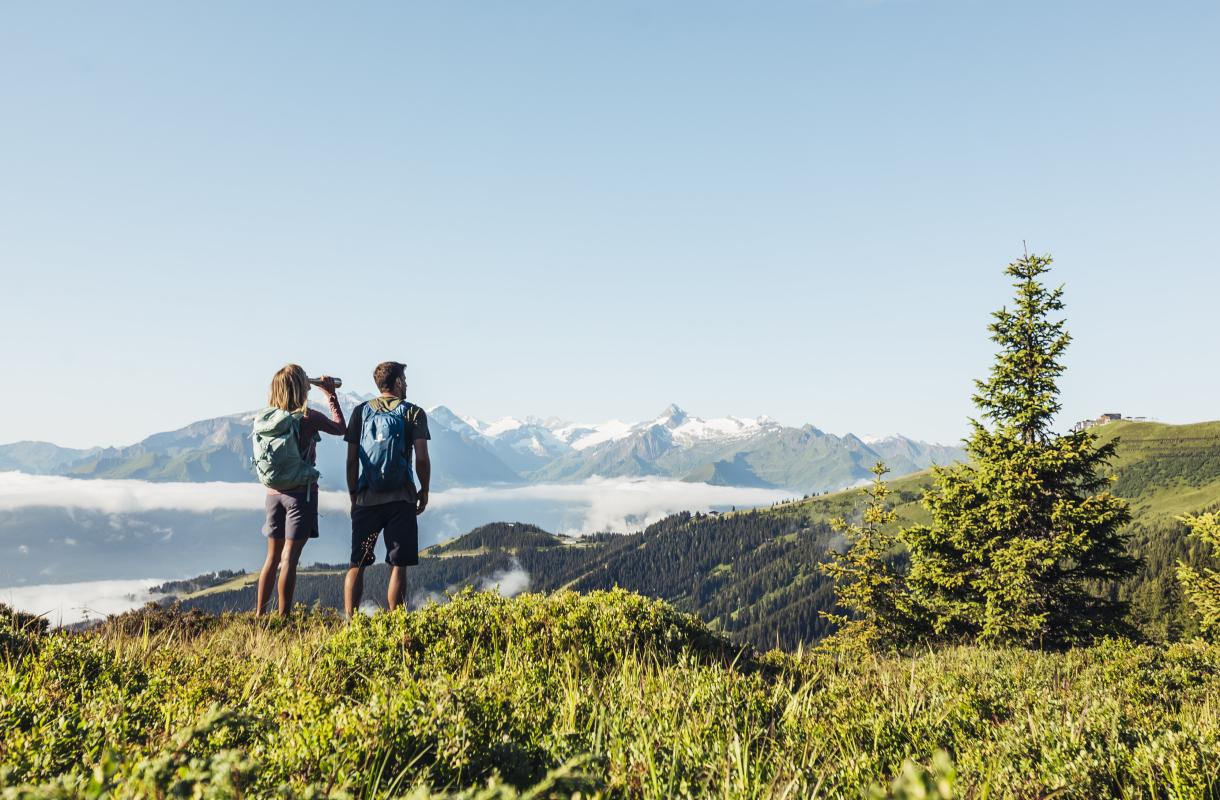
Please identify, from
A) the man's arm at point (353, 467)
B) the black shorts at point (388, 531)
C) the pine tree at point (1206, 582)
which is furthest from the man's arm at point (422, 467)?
the pine tree at point (1206, 582)

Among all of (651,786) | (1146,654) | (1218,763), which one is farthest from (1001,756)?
(1146,654)

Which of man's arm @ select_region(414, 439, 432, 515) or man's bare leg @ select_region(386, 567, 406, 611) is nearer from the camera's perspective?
man's bare leg @ select_region(386, 567, 406, 611)

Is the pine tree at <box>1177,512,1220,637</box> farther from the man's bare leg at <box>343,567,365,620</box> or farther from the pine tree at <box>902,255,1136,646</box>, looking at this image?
the man's bare leg at <box>343,567,365,620</box>

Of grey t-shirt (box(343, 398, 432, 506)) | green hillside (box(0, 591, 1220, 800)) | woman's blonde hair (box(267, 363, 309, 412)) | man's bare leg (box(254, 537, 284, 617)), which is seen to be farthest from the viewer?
man's bare leg (box(254, 537, 284, 617))

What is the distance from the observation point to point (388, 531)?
26.4ft

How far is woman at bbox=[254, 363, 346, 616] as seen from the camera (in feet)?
25.9

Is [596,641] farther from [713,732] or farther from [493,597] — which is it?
[713,732]

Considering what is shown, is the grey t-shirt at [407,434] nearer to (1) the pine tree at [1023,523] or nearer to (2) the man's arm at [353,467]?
(2) the man's arm at [353,467]

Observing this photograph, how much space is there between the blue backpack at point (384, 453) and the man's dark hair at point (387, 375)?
354 millimetres

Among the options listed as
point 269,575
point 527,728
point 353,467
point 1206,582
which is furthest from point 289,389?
point 1206,582

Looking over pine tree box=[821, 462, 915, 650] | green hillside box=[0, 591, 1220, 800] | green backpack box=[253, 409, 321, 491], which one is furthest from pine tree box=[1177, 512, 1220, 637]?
green backpack box=[253, 409, 321, 491]

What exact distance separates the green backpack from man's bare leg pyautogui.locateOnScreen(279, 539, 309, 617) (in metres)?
0.78

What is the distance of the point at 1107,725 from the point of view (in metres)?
3.35

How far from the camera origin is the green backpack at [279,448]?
771cm
